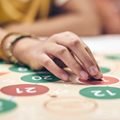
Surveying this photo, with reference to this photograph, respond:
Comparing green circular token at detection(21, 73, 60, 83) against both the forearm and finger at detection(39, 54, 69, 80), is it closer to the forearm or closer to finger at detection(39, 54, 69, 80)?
finger at detection(39, 54, 69, 80)

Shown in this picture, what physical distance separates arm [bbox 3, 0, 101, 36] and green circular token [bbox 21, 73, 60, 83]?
31.1 inches

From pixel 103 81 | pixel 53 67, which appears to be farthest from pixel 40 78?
pixel 103 81

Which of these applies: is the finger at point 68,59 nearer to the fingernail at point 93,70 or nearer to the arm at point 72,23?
the fingernail at point 93,70

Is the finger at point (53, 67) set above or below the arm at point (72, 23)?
below

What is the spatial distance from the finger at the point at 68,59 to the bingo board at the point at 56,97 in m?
0.02

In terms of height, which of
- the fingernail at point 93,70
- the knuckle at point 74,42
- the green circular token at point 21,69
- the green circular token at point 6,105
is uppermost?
the knuckle at point 74,42

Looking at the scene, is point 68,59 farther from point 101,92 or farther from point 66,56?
point 101,92

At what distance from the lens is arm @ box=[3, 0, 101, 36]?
4.12ft

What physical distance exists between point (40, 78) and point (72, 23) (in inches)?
35.2

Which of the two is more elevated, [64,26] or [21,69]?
[64,26]

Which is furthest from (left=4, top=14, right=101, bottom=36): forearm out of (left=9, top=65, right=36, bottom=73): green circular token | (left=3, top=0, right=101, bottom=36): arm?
(left=9, top=65, right=36, bottom=73): green circular token

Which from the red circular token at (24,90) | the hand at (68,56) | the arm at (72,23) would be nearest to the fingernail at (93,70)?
the hand at (68,56)

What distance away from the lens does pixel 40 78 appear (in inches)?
18.1

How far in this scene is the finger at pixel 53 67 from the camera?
44cm
